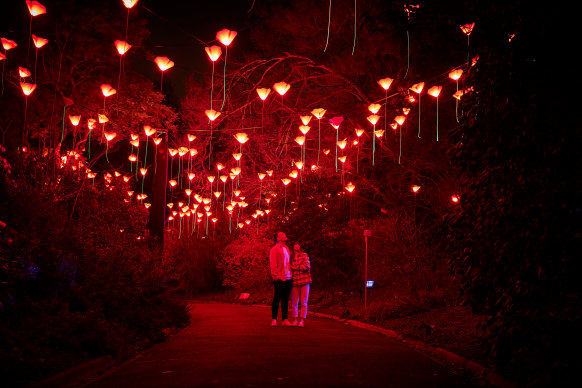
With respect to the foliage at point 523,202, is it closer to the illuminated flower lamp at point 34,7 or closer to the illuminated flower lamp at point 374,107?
the illuminated flower lamp at point 374,107

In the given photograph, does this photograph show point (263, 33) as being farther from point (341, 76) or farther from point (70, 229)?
point (70, 229)

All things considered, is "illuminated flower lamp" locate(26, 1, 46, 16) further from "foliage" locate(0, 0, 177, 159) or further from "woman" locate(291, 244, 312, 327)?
"woman" locate(291, 244, 312, 327)

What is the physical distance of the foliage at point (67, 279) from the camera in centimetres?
751

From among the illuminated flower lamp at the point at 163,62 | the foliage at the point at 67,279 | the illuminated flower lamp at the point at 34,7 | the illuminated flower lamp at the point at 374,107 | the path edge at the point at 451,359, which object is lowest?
the path edge at the point at 451,359

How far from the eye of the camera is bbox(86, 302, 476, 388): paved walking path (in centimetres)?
653

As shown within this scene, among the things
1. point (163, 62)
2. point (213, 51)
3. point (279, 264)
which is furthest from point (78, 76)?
point (279, 264)

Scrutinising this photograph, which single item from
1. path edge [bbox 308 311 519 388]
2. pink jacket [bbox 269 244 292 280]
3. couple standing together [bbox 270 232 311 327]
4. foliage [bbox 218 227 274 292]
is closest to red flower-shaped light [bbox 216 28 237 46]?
couple standing together [bbox 270 232 311 327]

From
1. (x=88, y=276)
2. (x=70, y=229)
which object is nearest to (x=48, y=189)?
(x=70, y=229)

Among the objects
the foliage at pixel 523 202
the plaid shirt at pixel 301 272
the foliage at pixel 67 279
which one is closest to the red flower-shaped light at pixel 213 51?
the foliage at pixel 67 279

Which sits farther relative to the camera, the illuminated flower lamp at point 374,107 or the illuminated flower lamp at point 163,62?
the illuminated flower lamp at point 374,107

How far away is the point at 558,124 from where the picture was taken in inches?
228

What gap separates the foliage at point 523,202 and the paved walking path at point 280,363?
116 centimetres

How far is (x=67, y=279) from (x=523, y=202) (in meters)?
7.44

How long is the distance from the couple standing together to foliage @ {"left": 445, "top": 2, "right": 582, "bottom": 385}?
17.7 feet
